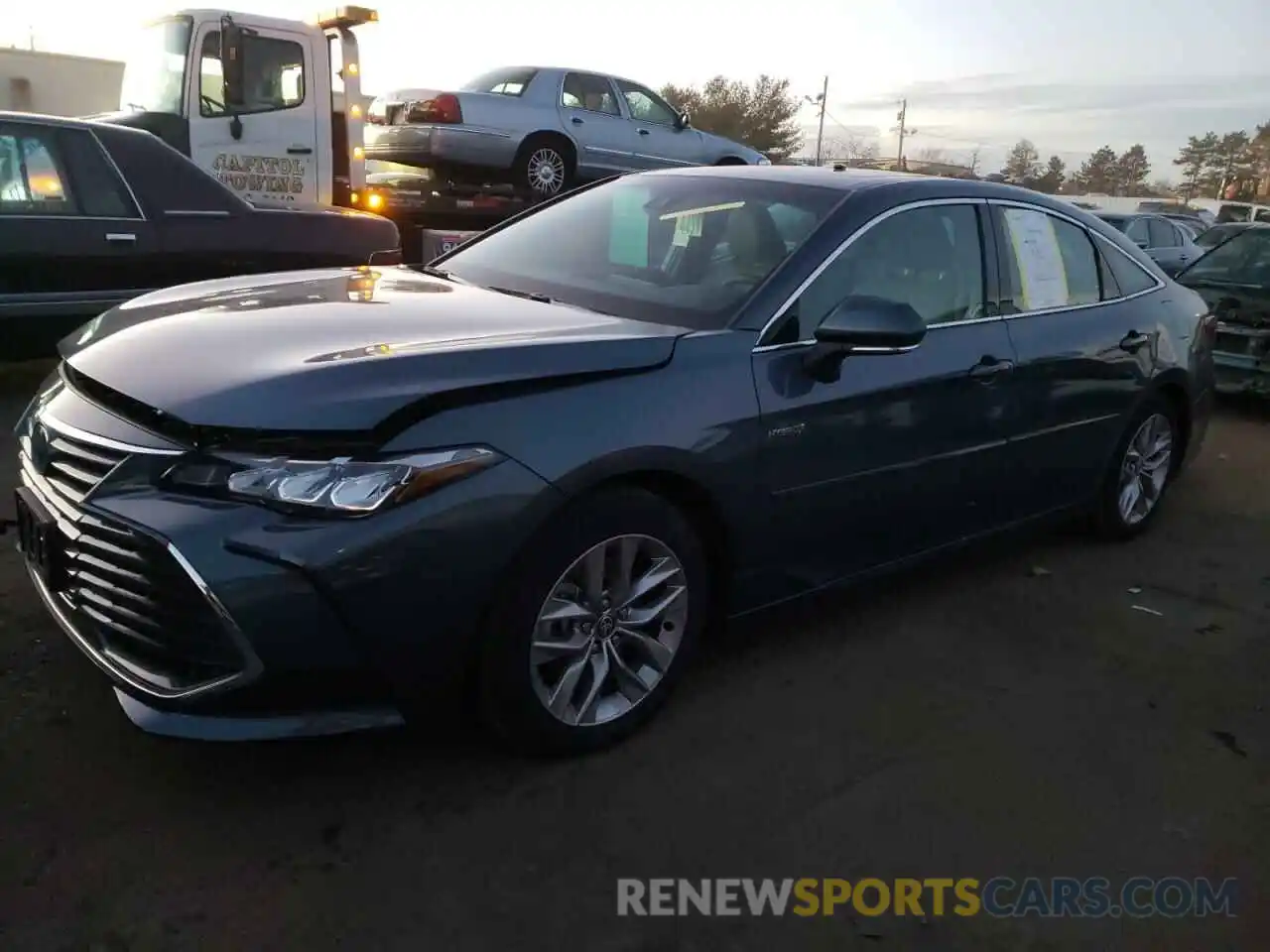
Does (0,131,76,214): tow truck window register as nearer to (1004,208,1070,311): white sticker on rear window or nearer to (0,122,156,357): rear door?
(0,122,156,357): rear door

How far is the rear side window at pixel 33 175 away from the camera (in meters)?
5.78

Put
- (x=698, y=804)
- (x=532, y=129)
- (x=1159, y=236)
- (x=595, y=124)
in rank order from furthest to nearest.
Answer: (x=1159, y=236), (x=595, y=124), (x=532, y=129), (x=698, y=804)

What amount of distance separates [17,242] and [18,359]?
63 centimetres

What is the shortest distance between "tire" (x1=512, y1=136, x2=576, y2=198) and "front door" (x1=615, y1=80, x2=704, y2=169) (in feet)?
3.32

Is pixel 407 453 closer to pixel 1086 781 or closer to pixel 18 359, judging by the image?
pixel 1086 781

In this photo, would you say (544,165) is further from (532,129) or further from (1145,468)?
(1145,468)

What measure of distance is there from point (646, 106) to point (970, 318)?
29.2 feet

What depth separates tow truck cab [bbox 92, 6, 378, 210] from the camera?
812 centimetres

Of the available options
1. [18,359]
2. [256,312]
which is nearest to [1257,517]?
[256,312]

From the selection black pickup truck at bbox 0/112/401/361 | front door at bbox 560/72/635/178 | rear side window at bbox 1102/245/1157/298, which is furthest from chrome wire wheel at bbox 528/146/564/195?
rear side window at bbox 1102/245/1157/298

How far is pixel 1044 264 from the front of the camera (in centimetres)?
436

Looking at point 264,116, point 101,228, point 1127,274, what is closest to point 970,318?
point 1127,274

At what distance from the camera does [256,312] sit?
3055mm

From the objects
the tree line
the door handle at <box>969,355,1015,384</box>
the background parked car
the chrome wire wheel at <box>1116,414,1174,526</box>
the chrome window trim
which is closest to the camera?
the chrome window trim
